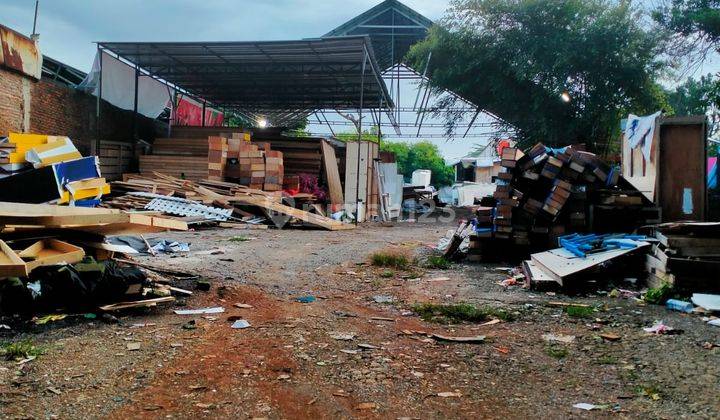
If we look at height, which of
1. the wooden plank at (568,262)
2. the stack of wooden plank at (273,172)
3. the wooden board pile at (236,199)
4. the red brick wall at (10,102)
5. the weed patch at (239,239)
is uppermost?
the red brick wall at (10,102)

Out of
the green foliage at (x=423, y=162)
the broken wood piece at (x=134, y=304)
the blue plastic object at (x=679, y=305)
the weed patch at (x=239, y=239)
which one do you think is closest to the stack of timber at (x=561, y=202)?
the blue plastic object at (x=679, y=305)

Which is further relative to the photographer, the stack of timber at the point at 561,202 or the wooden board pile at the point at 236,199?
the wooden board pile at the point at 236,199

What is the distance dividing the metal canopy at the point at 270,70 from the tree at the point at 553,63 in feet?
12.6

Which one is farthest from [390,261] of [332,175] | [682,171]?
[332,175]

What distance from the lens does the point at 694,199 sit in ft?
25.9

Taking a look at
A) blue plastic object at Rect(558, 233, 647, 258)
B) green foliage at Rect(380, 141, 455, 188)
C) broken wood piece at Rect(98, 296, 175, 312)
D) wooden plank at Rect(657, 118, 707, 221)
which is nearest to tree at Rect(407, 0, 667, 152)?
wooden plank at Rect(657, 118, 707, 221)

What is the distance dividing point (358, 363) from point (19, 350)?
2.33m

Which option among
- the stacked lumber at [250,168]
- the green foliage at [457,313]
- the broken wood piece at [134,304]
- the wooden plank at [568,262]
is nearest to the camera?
the broken wood piece at [134,304]

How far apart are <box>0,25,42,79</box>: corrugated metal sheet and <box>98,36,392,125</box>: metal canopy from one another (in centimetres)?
345

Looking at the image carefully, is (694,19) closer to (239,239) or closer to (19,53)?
(239,239)

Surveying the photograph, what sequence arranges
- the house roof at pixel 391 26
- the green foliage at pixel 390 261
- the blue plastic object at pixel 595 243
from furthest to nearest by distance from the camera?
1. the house roof at pixel 391 26
2. the green foliage at pixel 390 261
3. the blue plastic object at pixel 595 243

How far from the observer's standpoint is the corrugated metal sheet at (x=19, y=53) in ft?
37.1

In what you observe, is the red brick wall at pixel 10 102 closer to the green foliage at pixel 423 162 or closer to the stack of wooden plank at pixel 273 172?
the stack of wooden plank at pixel 273 172

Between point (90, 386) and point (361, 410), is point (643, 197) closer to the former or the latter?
point (361, 410)
